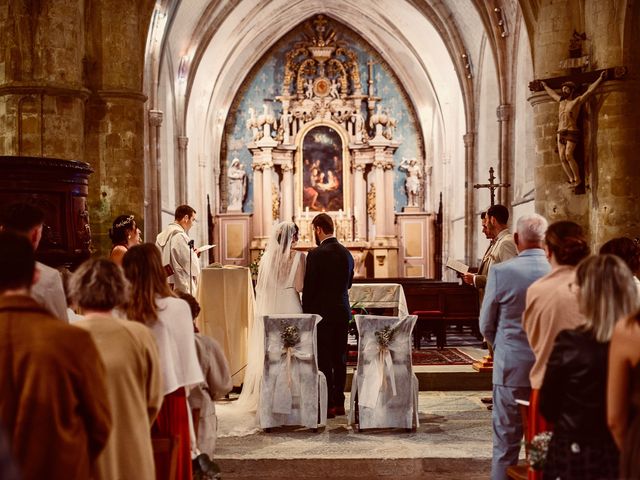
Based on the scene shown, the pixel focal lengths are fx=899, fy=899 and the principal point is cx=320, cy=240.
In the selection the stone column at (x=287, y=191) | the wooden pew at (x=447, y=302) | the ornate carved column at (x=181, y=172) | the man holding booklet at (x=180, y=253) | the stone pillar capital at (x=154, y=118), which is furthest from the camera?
the stone column at (x=287, y=191)

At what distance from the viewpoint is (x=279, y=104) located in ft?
85.6

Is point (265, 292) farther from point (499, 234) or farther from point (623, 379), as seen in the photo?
point (623, 379)

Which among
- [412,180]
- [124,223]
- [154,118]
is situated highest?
[154,118]

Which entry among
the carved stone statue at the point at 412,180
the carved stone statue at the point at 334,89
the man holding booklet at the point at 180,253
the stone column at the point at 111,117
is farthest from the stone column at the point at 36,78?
the carved stone statue at the point at 412,180

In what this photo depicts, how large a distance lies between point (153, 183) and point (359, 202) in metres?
8.78

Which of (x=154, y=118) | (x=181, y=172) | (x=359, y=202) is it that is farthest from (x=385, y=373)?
(x=359, y=202)

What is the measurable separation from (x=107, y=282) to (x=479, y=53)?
1819 centimetres

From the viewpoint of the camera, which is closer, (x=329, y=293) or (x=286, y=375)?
(x=286, y=375)

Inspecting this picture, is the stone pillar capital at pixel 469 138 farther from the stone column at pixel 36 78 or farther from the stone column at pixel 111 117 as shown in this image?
the stone column at pixel 36 78

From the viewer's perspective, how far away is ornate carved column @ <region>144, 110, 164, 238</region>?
17297 mm

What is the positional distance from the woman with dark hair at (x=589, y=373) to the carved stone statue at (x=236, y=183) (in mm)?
22469

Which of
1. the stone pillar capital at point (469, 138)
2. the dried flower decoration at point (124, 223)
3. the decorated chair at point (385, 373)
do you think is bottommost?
the decorated chair at point (385, 373)

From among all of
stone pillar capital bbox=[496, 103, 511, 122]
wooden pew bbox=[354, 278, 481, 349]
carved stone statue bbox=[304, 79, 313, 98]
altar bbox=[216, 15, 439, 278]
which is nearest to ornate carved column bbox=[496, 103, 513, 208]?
stone pillar capital bbox=[496, 103, 511, 122]

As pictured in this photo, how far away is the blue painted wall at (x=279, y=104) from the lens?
1019 inches
